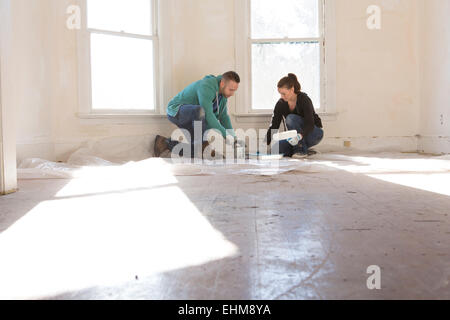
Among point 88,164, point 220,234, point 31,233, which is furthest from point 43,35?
point 220,234

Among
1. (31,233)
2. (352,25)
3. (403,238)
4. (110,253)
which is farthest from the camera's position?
(352,25)

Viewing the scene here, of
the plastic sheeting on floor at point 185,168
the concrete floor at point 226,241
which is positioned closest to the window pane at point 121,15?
the plastic sheeting on floor at point 185,168

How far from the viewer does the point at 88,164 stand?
3832mm

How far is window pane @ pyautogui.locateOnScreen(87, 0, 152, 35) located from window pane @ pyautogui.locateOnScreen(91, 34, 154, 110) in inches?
4.1

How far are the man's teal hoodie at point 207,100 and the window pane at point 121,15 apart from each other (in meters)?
0.93

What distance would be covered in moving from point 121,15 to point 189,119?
1.32 metres

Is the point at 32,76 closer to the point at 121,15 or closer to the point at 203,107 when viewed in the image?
the point at 121,15

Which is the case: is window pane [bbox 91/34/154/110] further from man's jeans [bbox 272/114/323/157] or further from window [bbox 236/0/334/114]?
man's jeans [bbox 272/114/323/157]

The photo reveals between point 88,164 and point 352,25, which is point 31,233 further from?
point 352,25

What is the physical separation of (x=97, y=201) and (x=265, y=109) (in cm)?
333

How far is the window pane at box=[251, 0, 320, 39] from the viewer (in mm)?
5098

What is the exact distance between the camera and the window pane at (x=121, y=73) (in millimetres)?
4457
